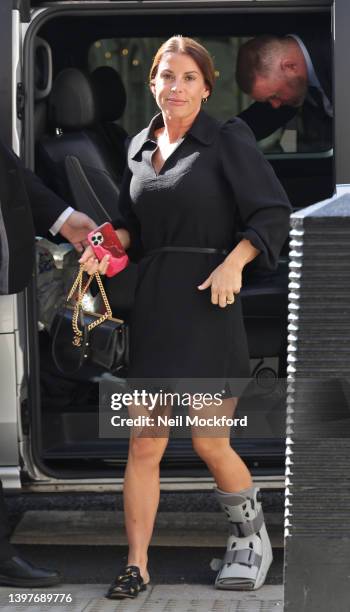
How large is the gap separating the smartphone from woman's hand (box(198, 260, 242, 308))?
1.14 ft

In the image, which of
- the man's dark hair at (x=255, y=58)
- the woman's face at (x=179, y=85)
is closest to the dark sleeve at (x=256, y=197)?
the woman's face at (x=179, y=85)

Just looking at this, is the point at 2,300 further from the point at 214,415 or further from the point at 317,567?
the point at 317,567

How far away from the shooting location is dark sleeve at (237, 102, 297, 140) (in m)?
6.16

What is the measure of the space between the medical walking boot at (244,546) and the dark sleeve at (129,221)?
788mm

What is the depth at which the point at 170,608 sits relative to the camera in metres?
3.92

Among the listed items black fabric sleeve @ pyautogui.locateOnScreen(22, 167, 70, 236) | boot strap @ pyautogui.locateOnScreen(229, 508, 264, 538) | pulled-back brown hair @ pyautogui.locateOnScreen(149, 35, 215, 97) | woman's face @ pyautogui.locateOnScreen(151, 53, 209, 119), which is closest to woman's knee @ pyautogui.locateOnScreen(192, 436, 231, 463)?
boot strap @ pyautogui.locateOnScreen(229, 508, 264, 538)

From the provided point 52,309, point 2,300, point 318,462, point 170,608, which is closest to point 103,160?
point 52,309

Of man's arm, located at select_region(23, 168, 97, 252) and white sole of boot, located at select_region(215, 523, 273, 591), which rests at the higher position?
man's arm, located at select_region(23, 168, 97, 252)

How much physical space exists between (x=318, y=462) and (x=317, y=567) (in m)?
0.23

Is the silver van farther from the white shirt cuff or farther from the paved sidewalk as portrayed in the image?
the paved sidewalk

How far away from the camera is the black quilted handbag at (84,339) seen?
4266mm

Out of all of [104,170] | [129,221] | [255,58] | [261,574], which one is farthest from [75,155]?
[261,574]

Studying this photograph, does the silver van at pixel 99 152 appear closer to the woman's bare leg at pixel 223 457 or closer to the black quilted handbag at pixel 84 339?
the black quilted handbag at pixel 84 339

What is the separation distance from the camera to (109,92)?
605cm
